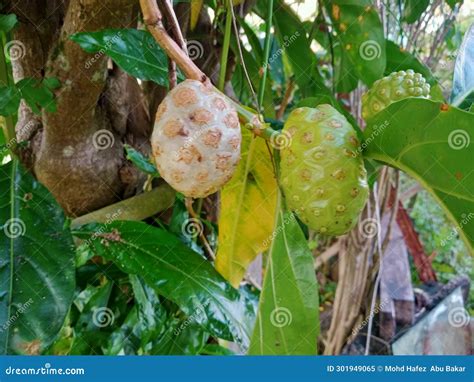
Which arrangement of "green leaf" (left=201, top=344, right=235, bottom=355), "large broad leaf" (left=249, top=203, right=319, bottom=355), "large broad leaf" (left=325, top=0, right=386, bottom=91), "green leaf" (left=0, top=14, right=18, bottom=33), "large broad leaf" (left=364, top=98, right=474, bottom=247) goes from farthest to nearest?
"green leaf" (left=201, top=344, right=235, bottom=355) → "large broad leaf" (left=325, top=0, right=386, bottom=91) → "green leaf" (left=0, top=14, right=18, bottom=33) → "large broad leaf" (left=249, top=203, right=319, bottom=355) → "large broad leaf" (left=364, top=98, right=474, bottom=247)

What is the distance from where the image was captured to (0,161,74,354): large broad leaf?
463mm

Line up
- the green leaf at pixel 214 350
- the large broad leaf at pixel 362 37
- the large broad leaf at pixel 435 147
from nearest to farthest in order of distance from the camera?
the large broad leaf at pixel 435 147
the large broad leaf at pixel 362 37
the green leaf at pixel 214 350

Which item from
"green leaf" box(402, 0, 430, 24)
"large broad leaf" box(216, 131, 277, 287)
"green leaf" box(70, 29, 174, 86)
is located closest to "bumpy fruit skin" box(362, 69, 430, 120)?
"large broad leaf" box(216, 131, 277, 287)

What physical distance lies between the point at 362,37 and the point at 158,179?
1.07 feet

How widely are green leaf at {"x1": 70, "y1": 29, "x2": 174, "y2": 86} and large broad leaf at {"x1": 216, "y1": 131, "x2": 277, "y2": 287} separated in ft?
0.40

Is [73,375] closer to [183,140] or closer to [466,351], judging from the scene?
[183,140]

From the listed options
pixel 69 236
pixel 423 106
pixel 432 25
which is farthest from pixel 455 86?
pixel 432 25

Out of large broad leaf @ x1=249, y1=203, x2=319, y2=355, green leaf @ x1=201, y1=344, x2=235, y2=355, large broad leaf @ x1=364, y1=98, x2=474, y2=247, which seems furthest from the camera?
green leaf @ x1=201, y1=344, x2=235, y2=355

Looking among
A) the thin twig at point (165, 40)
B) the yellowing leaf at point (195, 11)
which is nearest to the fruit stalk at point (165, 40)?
the thin twig at point (165, 40)

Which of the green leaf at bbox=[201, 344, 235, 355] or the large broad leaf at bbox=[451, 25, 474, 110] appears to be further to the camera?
the green leaf at bbox=[201, 344, 235, 355]

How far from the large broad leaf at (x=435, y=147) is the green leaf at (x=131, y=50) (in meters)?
0.24

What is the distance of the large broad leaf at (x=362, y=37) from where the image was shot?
2.23 ft

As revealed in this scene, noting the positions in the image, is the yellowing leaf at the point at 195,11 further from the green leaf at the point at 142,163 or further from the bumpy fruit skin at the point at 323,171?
the bumpy fruit skin at the point at 323,171

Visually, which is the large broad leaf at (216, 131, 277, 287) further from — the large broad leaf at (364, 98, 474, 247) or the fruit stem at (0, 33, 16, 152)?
the fruit stem at (0, 33, 16, 152)
